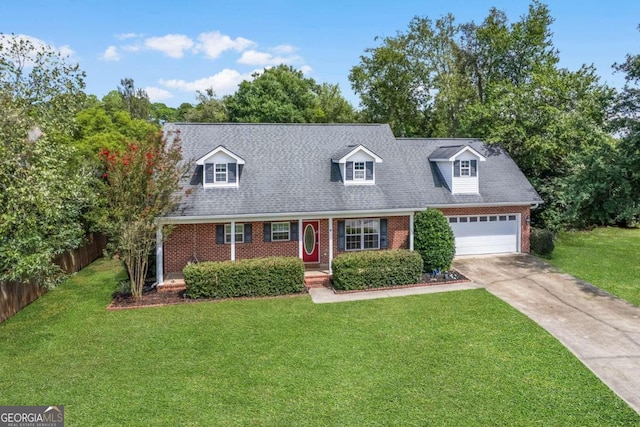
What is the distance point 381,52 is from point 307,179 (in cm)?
2153

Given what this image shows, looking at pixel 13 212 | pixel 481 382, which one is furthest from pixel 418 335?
pixel 13 212

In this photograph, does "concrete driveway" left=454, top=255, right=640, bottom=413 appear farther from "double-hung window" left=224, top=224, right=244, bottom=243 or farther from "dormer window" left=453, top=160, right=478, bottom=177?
"double-hung window" left=224, top=224, right=244, bottom=243

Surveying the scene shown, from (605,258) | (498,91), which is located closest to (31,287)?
(605,258)

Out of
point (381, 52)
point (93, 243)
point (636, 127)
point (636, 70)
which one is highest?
point (381, 52)

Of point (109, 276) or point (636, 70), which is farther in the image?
point (109, 276)

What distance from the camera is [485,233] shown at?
20.8 m

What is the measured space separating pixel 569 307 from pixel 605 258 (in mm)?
8516

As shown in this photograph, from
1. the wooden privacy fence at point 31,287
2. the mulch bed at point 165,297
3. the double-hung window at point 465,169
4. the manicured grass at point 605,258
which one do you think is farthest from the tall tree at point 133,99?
the manicured grass at point 605,258

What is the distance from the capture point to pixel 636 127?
1728 centimetres

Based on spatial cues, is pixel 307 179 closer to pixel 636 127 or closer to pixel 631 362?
pixel 631 362

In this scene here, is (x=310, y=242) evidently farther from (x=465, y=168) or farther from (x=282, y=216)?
(x=465, y=168)

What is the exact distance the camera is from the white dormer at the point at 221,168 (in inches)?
680

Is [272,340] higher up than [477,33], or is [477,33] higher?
[477,33]

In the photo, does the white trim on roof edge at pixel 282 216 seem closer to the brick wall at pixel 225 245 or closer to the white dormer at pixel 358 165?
the brick wall at pixel 225 245
